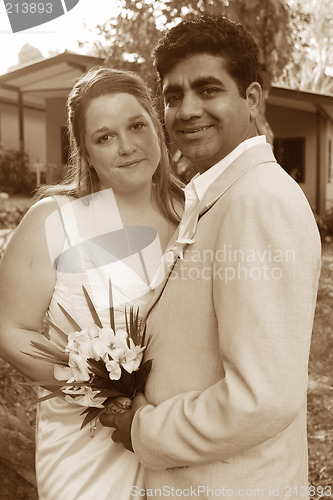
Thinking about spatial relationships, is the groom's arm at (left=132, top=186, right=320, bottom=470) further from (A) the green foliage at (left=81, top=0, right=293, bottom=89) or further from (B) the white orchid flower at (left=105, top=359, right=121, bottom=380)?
(A) the green foliage at (left=81, top=0, right=293, bottom=89)

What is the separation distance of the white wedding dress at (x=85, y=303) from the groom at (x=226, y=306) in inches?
13.0

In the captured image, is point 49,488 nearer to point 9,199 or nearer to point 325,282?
point 9,199

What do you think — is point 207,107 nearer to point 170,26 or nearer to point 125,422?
point 125,422

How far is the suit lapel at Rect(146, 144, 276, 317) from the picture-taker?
1.49m

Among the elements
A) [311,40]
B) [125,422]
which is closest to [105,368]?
[125,422]

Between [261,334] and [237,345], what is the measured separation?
0.06m

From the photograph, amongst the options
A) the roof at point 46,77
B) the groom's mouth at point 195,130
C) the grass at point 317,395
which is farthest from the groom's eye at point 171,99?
the roof at point 46,77

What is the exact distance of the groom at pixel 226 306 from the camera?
129 centimetres

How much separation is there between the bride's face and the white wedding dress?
159mm

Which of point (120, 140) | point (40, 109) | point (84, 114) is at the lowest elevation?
point (120, 140)

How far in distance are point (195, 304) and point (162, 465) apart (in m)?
0.43

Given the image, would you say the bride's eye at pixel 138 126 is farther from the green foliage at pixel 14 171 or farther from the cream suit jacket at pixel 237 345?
the green foliage at pixel 14 171

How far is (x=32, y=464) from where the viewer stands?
3367mm

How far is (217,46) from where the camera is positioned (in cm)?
158
